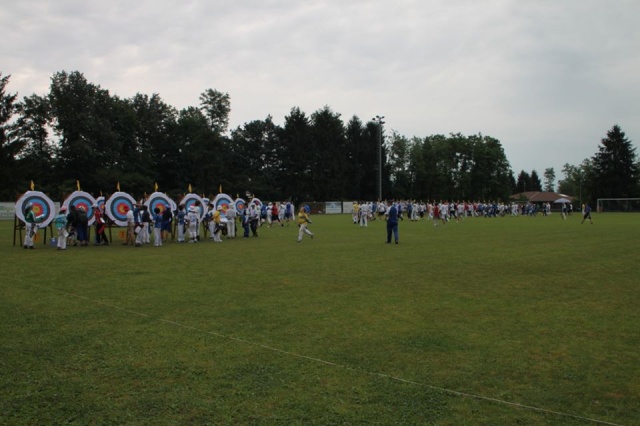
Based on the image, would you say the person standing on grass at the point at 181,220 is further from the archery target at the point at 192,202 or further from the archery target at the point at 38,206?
the archery target at the point at 38,206

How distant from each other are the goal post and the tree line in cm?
1319

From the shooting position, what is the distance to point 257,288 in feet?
36.1

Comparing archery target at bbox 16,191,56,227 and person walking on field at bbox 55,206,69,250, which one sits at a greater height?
archery target at bbox 16,191,56,227

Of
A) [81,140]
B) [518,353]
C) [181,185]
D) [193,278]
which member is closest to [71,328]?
[193,278]

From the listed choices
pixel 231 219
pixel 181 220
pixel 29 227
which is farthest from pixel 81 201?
pixel 231 219

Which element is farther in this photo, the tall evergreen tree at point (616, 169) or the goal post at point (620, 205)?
the tall evergreen tree at point (616, 169)

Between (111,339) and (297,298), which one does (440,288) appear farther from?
(111,339)

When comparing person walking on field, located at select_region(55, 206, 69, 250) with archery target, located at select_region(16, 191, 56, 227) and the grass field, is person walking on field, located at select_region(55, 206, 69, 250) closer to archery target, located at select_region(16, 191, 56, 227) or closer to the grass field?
archery target, located at select_region(16, 191, 56, 227)

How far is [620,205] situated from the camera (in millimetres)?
78312

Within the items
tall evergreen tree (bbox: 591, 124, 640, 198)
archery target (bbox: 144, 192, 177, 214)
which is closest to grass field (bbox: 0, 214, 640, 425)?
archery target (bbox: 144, 192, 177, 214)

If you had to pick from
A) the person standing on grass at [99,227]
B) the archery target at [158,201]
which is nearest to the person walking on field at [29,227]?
the person standing on grass at [99,227]

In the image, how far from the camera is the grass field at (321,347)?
477 cm

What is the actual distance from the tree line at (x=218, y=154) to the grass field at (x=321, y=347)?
47.8 metres

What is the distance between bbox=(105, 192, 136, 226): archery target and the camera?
2448cm
